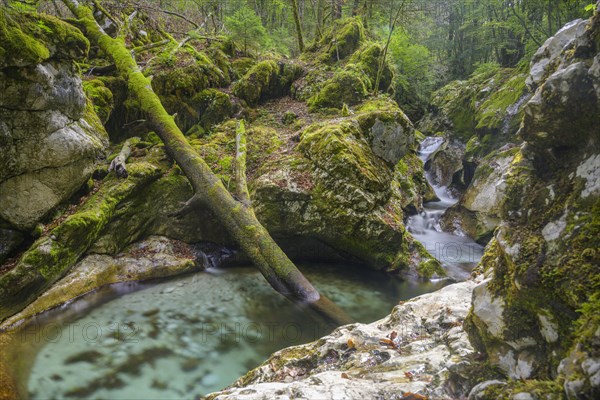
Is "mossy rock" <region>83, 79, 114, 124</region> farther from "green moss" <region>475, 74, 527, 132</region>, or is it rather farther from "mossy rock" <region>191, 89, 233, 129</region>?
"green moss" <region>475, 74, 527, 132</region>

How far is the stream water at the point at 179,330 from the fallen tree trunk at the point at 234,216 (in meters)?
0.40

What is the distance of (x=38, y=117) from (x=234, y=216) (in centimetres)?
403

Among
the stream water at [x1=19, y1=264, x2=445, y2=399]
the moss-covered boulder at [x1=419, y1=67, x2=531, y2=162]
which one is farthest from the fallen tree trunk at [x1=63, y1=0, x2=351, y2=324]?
the moss-covered boulder at [x1=419, y1=67, x2=531, y2=162]

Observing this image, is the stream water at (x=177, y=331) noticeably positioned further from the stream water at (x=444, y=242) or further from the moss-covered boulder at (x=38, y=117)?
the moss-covered boulder at (x=38, y=117)

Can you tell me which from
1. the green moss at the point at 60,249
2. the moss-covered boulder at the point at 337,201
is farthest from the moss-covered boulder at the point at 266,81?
the green moss at the point at 60,249

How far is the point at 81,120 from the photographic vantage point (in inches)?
291

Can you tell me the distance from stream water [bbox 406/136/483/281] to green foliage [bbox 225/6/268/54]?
413 inches

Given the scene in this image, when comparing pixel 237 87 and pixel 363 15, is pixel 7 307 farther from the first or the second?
pixel 363 15

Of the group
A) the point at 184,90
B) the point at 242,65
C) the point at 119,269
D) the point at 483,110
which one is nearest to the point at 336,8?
the point at 242,65

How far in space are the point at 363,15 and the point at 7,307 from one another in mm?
21323

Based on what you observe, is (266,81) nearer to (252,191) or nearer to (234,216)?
(252,191)

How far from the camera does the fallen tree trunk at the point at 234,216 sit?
22.4 ft

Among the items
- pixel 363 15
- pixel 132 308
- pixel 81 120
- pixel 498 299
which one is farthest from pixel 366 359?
pixel 363 15

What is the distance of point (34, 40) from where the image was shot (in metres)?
5.54
